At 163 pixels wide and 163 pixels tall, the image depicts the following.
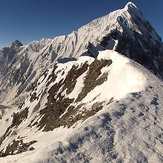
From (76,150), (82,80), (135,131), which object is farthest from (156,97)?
(82,80)

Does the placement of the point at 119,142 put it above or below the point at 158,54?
below

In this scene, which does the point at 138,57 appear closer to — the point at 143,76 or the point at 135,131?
the point at 143,76

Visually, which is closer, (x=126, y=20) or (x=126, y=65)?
(x=126, y=65)

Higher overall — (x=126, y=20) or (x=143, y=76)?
(x=126, y=20)

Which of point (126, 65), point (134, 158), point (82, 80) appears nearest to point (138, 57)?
point (82, 80)

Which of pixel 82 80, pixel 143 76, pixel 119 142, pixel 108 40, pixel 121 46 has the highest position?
pixel 108 40

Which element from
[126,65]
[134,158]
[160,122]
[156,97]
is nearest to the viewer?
[134,158]

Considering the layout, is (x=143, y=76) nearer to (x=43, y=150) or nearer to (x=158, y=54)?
(x=43, y=150)

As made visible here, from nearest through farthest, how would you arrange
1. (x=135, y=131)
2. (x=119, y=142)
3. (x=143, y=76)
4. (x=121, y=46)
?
(x=119, y=142) → (x=135, y=131) → (x=143, y=76) → (x=121, y=46)

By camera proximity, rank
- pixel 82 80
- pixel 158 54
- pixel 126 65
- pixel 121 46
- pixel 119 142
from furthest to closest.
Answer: pixel 158 54 < pixel 121 46 < pixel 82 80 < pixel 126 65 < pixel 119 142
